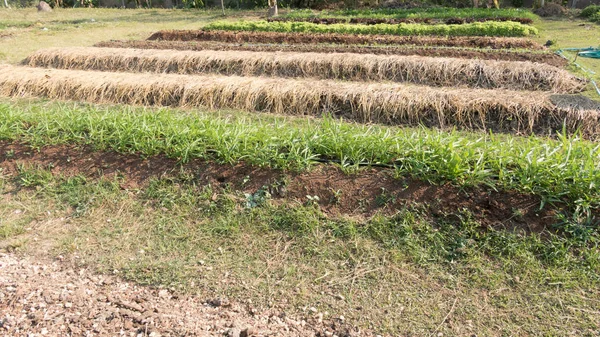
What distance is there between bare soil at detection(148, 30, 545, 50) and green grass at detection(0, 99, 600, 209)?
6.94m

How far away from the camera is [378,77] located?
7.30m

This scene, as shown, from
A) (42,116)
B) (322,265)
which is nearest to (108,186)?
(42,116)

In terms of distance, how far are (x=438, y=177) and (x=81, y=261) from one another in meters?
2.68

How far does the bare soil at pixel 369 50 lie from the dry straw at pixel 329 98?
2323mm

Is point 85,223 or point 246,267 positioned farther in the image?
point 85,223

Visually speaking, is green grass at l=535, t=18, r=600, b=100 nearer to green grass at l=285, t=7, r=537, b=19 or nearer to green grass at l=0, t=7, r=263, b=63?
green grass at l=285, t=7, r=537, b=19

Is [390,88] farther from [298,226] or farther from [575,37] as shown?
[575,37]

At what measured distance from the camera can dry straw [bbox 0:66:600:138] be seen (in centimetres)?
526

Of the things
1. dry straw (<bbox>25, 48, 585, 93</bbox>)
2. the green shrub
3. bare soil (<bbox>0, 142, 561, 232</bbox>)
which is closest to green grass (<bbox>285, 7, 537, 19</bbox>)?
the green shrub

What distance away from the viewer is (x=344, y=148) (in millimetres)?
3443

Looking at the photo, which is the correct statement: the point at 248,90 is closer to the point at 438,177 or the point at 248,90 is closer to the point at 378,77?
the point at 378,77

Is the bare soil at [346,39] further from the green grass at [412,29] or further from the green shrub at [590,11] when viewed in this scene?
the green shrub at [590,11]

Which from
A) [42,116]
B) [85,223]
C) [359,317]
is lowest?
[359,317]

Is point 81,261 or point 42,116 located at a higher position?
point 42,116
